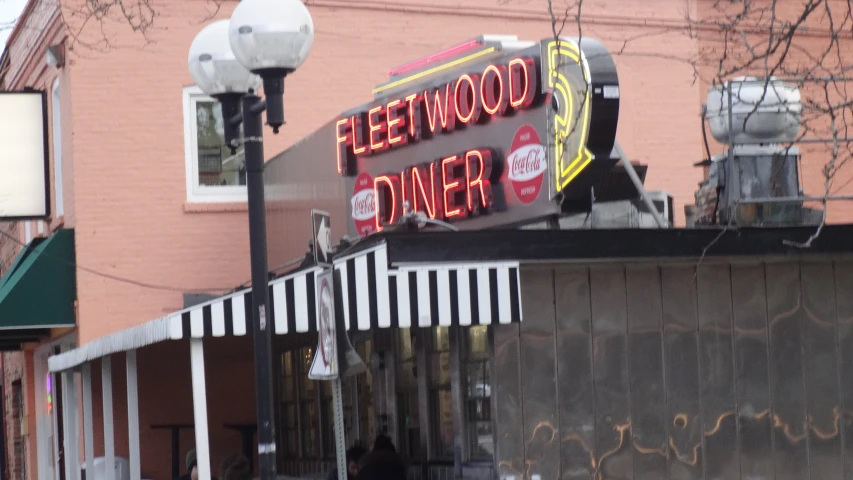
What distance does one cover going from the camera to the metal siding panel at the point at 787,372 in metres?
9.98

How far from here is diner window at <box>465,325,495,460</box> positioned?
977cm

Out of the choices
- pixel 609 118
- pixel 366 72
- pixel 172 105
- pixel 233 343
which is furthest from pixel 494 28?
pixel 609 118

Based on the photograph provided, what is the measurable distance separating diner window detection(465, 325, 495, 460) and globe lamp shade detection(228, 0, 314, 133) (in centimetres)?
265

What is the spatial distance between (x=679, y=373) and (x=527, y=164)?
2.01 m

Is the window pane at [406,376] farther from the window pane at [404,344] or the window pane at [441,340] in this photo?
the window pane at [441,340]

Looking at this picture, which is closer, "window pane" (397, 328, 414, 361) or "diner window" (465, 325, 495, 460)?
"diner window" (465, 325, 495, 460)

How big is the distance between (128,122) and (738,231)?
8.91m

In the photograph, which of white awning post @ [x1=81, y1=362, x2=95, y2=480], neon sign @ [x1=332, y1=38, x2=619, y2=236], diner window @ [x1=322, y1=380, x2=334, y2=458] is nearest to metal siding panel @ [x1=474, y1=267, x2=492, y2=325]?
neon sign @ [x1=332, y1=38, x2=619, y2=236]

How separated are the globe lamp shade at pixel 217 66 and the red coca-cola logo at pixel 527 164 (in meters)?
2.49

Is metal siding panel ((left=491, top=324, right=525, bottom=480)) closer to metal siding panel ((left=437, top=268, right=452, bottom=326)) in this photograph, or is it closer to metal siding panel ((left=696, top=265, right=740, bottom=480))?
metal siding panel ((left=437, top=268, right=452, bottom=326))

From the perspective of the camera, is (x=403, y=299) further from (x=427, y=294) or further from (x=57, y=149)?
(x=57, y=149)

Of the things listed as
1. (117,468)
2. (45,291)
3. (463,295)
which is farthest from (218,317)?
(45,291)

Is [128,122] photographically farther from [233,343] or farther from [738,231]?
[738,231]

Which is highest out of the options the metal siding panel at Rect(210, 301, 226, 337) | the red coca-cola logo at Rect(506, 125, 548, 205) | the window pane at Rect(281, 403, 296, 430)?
the red coca-cola logo at Rect(506, 125, 548, 205)
